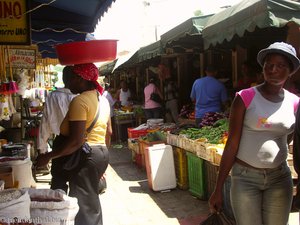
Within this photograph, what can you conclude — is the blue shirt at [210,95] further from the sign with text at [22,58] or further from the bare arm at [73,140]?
the bare arm at [73,140]

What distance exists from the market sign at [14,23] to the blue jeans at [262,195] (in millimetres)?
3205

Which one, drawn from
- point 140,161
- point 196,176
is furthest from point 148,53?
point 196,176

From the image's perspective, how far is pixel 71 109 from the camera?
3.29 m

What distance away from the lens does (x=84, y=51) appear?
12.1 feet

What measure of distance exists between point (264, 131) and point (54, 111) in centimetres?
471

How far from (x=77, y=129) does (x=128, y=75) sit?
19945mm

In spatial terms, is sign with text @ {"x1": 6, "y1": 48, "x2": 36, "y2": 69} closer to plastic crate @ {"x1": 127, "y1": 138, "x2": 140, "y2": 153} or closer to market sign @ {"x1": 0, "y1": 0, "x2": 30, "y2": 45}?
plastic crate @ {"x1": 127, "y1": 138, "x2": 140, "y2": 153}

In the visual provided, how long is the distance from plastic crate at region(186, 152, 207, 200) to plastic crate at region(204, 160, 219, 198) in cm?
6

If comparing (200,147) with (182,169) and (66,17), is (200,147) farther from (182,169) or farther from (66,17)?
(66,17)

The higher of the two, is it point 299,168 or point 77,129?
point 77,129

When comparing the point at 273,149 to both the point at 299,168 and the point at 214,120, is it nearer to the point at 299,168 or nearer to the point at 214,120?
the point at 299,168

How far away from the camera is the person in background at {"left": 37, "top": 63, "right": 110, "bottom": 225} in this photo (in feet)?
10.8

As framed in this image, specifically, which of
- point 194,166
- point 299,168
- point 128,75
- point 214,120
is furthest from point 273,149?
point 128,75

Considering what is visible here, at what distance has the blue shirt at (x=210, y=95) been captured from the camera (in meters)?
7.85
